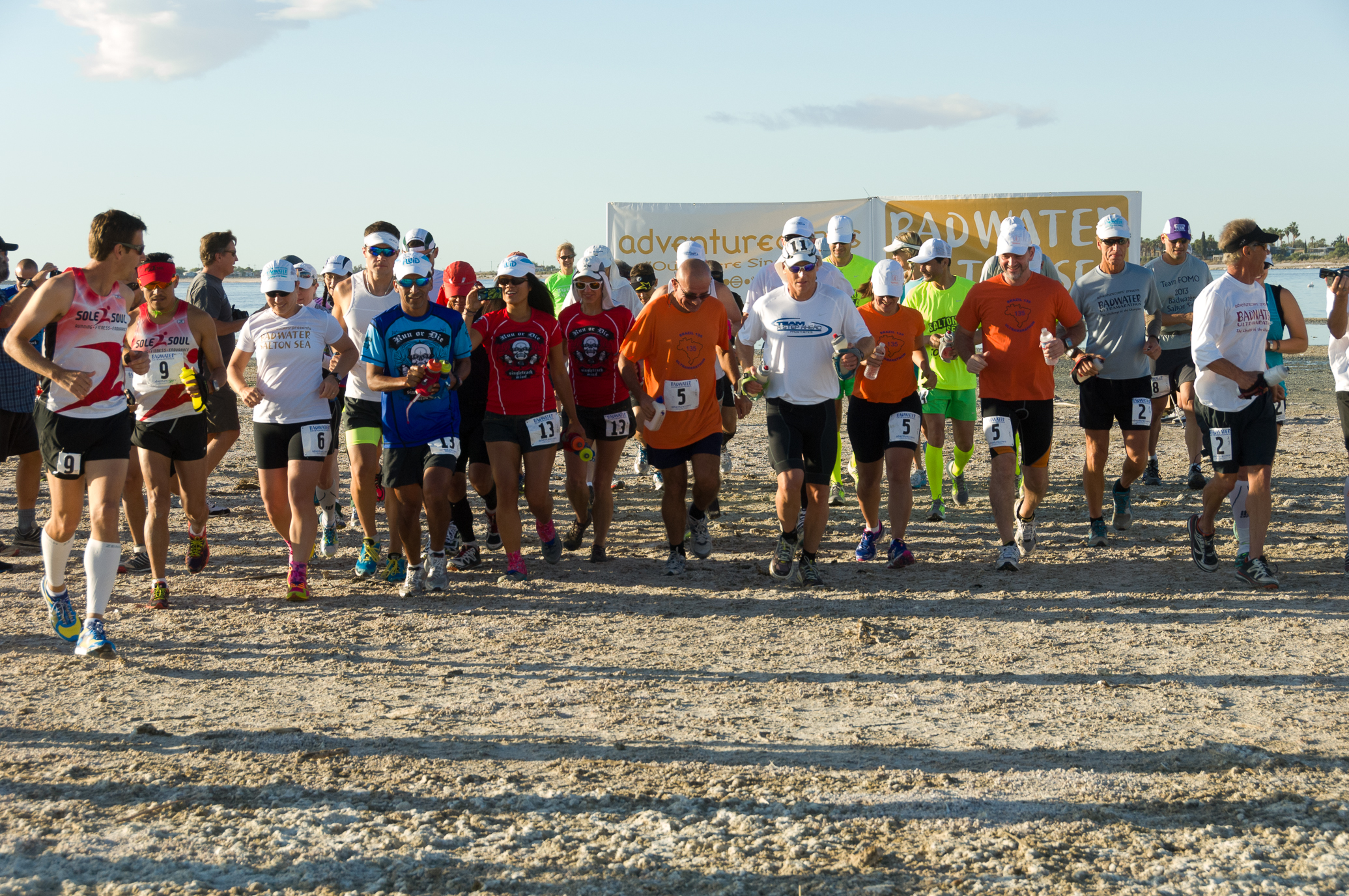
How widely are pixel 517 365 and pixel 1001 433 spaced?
336 centimetres

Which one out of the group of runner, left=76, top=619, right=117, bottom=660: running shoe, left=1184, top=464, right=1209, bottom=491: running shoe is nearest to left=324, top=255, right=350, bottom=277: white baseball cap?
the group of runner

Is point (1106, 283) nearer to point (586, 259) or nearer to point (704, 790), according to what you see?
point (586, 259)

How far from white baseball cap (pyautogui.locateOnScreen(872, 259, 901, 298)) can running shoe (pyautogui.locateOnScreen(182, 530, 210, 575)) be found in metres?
5.09

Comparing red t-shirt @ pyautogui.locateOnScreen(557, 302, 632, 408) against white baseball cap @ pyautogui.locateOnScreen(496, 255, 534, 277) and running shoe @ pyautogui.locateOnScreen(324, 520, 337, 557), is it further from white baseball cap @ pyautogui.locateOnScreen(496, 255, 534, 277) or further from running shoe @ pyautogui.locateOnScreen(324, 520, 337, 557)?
running shoe @ pyautogui.locateOnScreen(324, 520, 337, 557)

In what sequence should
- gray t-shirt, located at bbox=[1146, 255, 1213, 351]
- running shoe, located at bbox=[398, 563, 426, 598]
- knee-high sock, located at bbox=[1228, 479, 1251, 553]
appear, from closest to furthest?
knee-high sock, located at bbox=[1228, 479, 1251, 553] < running shoe, located at bbox=[398, 563, 426, 598] < gray t-shirt, located at bbox=[1146, 255, 1213, 351]

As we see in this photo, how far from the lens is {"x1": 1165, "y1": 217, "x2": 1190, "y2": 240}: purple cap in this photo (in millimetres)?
9547

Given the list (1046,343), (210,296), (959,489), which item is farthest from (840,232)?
(210,296)

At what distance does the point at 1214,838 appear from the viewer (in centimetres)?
376

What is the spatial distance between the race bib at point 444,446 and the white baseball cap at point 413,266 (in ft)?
3.37

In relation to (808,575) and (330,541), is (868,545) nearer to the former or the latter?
(808,575)

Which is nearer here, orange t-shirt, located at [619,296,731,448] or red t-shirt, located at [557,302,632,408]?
orange t-shirt, located at [619,296,731,448]

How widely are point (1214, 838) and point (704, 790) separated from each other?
68.9 inches

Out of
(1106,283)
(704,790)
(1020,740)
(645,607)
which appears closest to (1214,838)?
(1020,740)

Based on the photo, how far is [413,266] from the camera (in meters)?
6.91
